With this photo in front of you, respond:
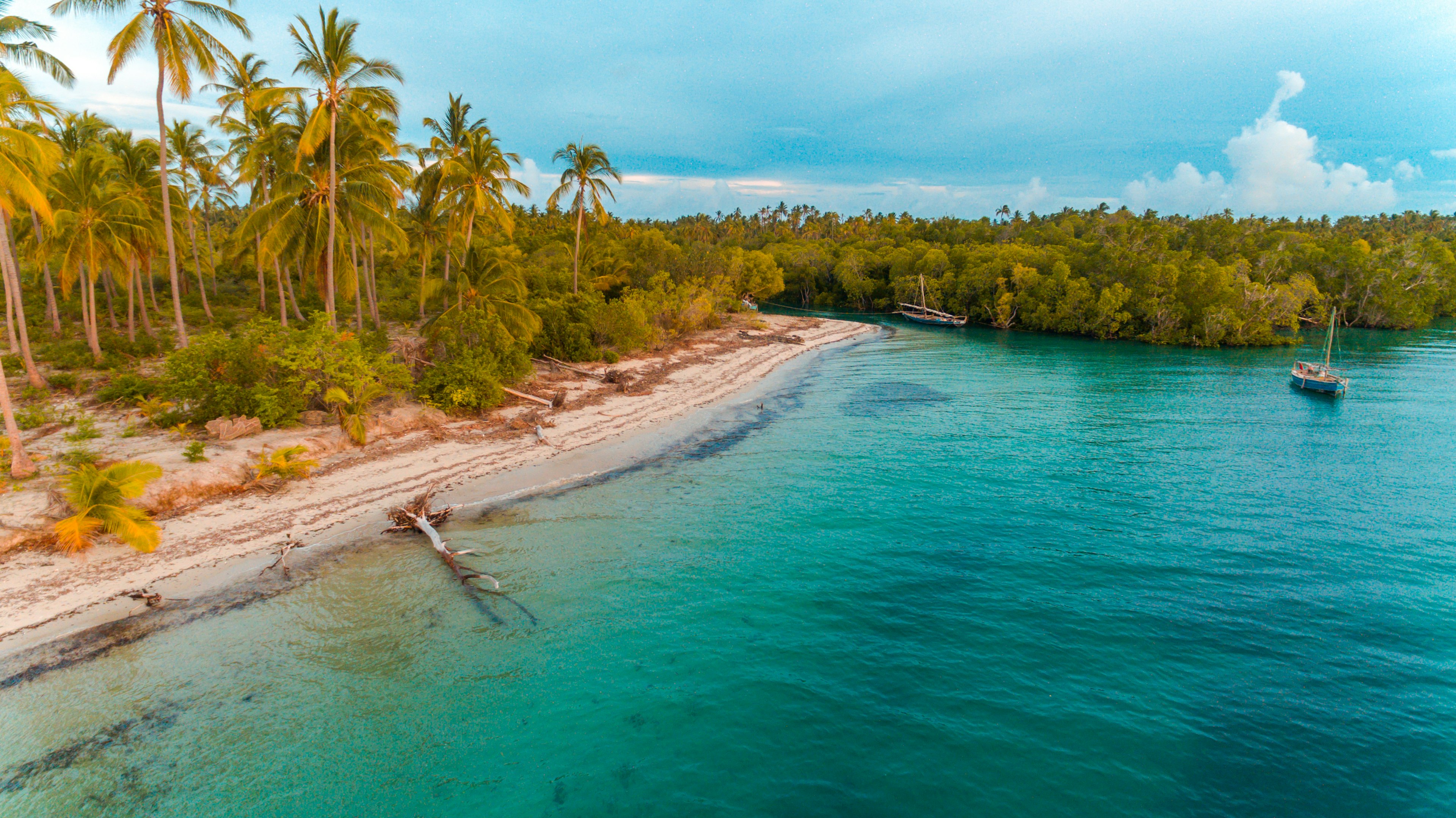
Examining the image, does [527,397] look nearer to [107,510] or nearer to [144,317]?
[107,510]

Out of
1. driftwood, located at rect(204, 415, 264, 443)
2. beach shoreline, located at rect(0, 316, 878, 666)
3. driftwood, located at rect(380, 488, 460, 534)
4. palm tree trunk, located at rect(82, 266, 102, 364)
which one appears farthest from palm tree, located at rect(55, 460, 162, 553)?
palm tree trunk, located at rect(82, 266, 102, 364)

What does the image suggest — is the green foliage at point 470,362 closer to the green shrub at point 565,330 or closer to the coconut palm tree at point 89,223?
the green shrub at point 565,330

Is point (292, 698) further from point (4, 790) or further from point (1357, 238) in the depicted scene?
point (1357, 238)

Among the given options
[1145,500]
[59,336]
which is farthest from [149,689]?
[59,336]

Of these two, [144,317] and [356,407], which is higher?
[144,317]

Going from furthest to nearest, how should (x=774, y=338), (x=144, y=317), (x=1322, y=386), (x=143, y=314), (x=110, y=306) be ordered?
(x=774, y=338) → (x=1322, y=386) → (x=110, y=306) → (x=144, y=317) → (x=143, y=314)

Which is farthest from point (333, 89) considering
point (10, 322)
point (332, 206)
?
point (10, 322)
